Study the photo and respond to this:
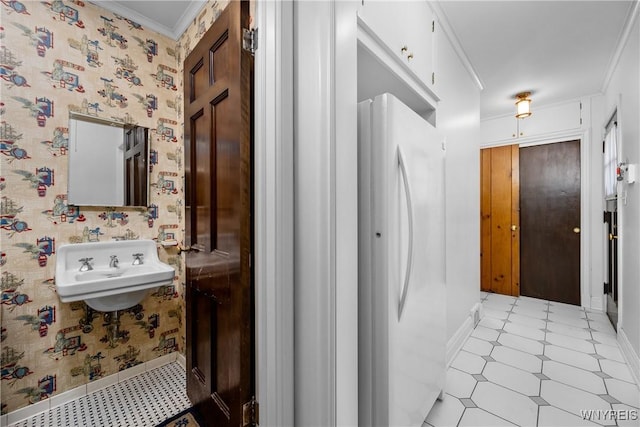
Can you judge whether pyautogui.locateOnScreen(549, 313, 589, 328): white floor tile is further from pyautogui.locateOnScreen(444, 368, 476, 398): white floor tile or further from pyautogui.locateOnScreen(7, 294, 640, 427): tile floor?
pyautogui.locateOnScreen(444, 368, 476, 398): white floor tile

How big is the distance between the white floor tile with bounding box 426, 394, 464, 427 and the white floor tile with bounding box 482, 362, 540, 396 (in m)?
0.43

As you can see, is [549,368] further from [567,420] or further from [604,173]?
[604,173]

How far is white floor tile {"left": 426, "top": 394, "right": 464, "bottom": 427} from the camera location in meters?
1.58

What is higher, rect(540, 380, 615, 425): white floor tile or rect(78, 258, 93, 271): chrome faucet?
rect(78, 258, 93, 271): chrome faucet

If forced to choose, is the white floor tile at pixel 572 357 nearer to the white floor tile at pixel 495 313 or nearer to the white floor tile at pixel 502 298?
the white floor tile at pixel 495 313

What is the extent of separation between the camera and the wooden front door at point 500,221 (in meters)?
3.91

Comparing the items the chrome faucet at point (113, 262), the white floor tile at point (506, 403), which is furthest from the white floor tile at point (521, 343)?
the chrome faucet at point (113, 262)

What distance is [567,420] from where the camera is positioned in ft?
5.26

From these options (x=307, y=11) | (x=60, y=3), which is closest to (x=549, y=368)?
(x=307, y=11)

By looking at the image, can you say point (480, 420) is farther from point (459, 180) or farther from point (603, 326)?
point (603, 326)

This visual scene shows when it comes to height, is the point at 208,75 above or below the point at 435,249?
above

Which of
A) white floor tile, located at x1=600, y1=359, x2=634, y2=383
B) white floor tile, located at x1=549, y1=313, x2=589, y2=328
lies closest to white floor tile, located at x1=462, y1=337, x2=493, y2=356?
white floor tile, located at x1=600, y1=359, x2=634, y2=383

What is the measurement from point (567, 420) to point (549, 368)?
0.60 metres

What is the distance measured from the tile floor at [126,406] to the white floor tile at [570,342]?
9.99 ft
